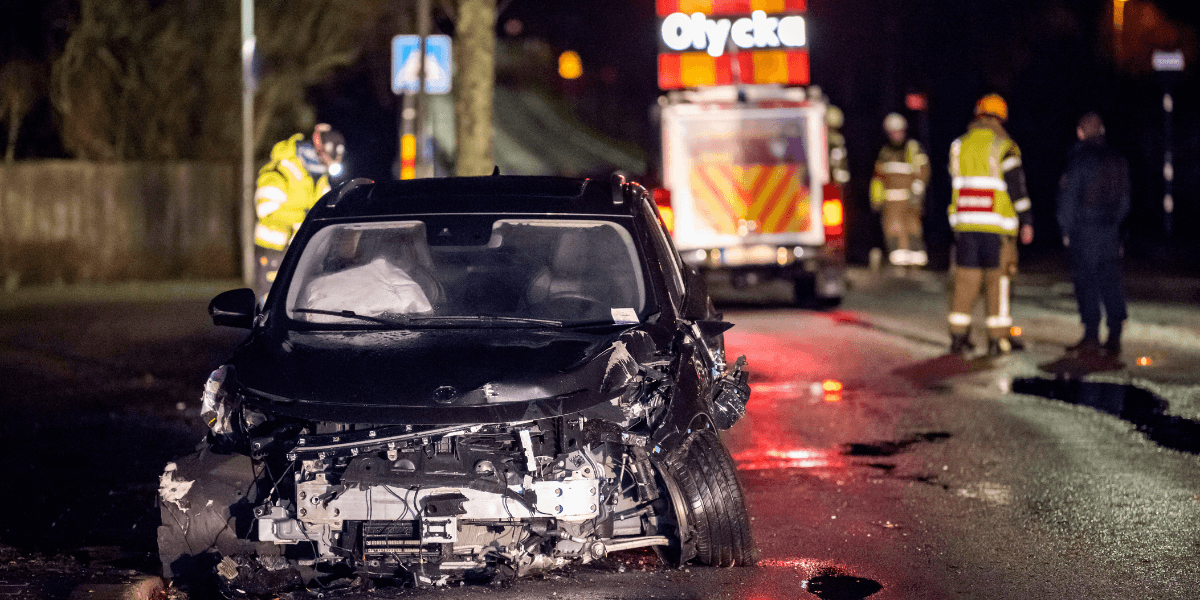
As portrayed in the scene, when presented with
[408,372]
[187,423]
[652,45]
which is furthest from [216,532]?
[652,45]

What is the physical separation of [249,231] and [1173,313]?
11823 mm

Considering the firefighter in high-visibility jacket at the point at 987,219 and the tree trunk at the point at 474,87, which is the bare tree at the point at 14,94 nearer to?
the tree trunk at the point at 474,87

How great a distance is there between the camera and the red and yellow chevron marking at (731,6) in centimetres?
1633

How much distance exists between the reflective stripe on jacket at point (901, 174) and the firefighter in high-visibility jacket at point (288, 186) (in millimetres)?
11139

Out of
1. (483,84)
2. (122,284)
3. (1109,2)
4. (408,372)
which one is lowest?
(122,284)

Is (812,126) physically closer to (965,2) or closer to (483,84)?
(483,84)

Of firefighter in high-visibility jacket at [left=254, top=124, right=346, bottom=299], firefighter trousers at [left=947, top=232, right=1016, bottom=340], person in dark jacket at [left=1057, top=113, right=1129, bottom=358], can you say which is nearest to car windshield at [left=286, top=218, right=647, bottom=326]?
firefighter in high-visibility jacket at [left=254, top=124, right=346, bottom=299]

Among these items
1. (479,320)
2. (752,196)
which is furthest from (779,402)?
(752,196)

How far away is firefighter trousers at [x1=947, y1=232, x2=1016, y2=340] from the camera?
11.7 m

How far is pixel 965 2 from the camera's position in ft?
108

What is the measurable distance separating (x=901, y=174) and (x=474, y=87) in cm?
678

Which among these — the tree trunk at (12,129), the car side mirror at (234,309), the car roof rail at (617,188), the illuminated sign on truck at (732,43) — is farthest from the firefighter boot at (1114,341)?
the tree trunk at (12,129)

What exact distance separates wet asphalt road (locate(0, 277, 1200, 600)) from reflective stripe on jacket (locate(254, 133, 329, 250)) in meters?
1.23

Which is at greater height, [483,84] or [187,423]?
[483,84]
